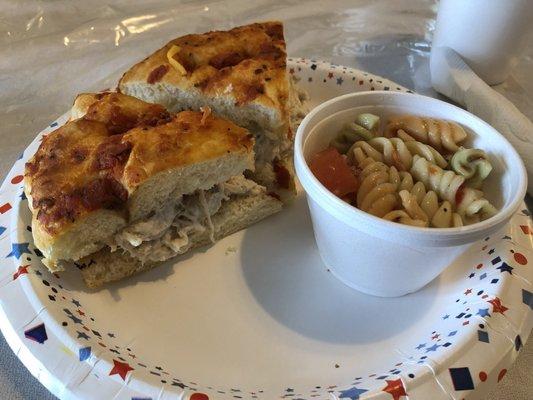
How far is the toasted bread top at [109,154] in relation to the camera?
1.60 metres

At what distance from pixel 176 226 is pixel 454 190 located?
1.02 m

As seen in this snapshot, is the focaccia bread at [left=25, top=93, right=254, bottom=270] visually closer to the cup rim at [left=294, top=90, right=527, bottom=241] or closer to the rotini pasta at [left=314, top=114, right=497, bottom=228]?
the cup rim at [left=294, top=90, right=527, bottom=241]

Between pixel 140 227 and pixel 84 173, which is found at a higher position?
pixel 84 173

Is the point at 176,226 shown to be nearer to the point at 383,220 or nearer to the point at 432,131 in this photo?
the point at 383,220

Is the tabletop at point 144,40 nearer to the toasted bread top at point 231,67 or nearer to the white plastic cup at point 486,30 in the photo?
the white plastic cup at point 486,30

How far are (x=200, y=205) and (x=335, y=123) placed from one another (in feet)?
2.03

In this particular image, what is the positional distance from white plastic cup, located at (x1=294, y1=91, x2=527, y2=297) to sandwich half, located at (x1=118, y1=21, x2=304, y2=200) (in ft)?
0.91

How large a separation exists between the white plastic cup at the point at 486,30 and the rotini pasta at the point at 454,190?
1.35 m

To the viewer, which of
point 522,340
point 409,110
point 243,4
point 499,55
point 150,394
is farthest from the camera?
point 243,4

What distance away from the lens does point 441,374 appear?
4.56 feet

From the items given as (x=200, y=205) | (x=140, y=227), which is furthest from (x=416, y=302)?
(x=140, y=227)

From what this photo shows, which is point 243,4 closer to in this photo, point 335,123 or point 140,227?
point 335,123

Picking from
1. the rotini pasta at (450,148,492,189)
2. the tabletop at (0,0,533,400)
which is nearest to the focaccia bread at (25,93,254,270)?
the rotini pasta at (450,148,492,189)

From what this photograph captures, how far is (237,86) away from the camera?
2035 mm
